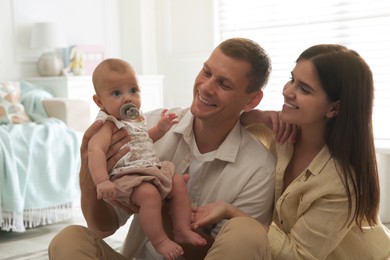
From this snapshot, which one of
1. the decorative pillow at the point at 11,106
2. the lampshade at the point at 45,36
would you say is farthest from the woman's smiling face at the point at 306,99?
the lampshade at the point at 45,36

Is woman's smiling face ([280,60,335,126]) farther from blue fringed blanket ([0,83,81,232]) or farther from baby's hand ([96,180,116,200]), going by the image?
blue fringed blanket ([0,83,81,232])

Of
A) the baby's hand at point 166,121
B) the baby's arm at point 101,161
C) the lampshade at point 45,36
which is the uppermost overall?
the lampshade at point 45,36

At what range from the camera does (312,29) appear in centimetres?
430

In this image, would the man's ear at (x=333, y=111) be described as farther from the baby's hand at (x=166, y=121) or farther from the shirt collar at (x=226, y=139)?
the baby's hand at (x=166, y=121)

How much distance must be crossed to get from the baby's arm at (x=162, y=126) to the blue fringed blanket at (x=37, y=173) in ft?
5.56

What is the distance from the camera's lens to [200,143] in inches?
66.4

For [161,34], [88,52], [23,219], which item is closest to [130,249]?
[23,219]

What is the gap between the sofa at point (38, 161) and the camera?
310 centimetres

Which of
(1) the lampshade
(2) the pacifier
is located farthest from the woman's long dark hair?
(1) the lampshade

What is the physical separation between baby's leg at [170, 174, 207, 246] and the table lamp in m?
3.19

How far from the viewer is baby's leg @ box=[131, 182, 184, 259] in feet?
4.66

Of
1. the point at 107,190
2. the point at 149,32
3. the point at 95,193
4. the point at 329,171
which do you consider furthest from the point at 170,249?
the point at 149,32

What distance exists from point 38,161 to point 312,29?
2.37 metres

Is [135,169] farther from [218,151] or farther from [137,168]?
[218,151]
